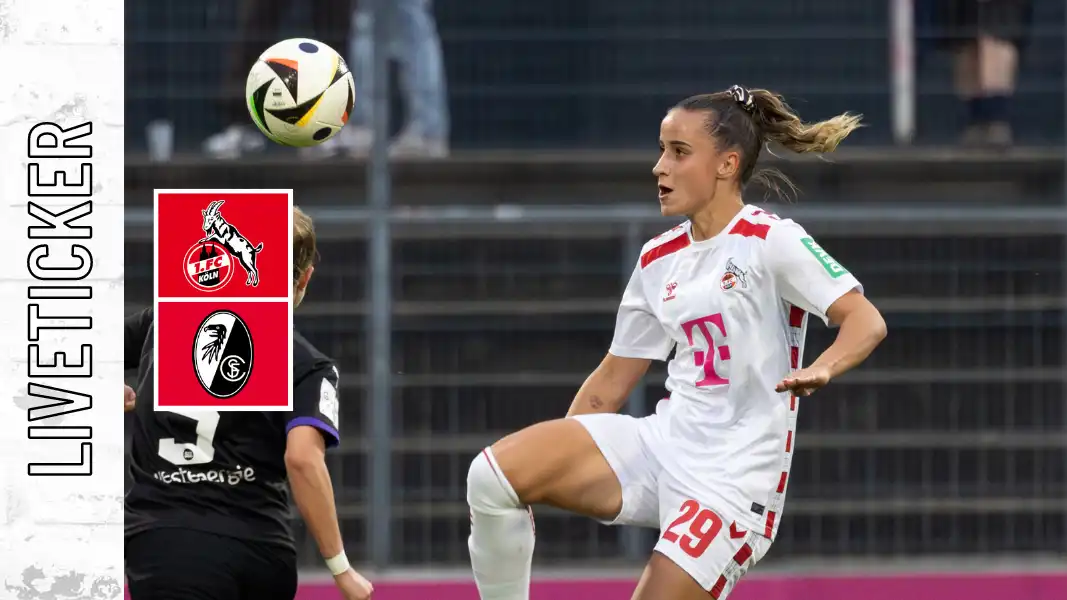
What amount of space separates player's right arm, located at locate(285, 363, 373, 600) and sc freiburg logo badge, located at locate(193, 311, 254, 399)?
17 centimetres

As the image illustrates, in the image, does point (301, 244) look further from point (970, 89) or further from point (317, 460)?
point (970, 89)

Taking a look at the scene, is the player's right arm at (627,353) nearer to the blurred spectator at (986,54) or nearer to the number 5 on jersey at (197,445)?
the number 5 on jersey at (197,445)

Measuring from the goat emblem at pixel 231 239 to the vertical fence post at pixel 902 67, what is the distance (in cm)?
480

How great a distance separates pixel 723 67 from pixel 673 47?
1.42 feet

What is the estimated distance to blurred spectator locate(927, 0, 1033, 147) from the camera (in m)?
9.59

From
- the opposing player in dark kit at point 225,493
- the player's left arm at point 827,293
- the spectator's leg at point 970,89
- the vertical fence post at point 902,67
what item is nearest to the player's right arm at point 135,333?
Answer: the opposing player in dark kit at point 225,493

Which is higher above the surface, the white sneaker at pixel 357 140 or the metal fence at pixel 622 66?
the metal fence at pixel 622 66

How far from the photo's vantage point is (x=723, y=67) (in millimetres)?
9883

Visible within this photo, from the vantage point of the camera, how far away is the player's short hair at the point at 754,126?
19.5 ft

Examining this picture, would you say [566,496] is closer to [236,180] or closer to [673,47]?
[236,180]

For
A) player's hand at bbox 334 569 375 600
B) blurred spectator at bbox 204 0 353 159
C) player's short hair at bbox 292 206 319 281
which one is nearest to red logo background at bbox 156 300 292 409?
player's short hair at bbox 292 206 319 281

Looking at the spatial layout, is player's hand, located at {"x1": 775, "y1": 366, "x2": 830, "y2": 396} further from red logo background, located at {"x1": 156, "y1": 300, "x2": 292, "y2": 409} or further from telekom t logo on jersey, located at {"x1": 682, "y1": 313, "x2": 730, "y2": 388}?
red logo background, located at {"x1": 156, "y1": 300, "x2": 292, "y2": 409}

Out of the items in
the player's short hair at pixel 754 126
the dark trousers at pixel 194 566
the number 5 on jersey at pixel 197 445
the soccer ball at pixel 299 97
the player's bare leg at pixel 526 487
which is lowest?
the dark trousers at pixel 194 566

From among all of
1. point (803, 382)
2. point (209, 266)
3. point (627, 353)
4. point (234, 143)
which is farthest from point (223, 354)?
point (234, 143)
